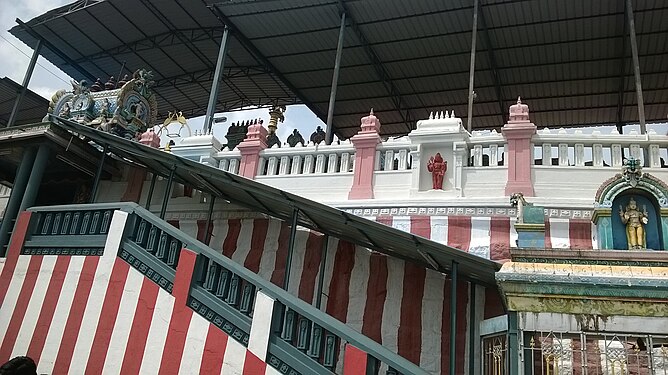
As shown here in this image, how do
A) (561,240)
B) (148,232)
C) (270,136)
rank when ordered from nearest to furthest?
(148,232)
(561,240)
(270,136)

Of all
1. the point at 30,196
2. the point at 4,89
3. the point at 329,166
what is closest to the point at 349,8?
the point at 329,166

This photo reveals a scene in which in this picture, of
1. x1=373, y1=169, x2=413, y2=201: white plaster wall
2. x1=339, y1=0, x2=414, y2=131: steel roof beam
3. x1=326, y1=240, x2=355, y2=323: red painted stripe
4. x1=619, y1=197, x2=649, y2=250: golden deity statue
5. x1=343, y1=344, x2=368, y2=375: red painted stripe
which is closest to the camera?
x1=343, y1=344, x2=368, y2=375: red painted stripe

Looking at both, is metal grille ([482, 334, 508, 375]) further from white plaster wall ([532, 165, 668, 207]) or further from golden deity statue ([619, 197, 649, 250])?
white plaster wall ([532, 165, 668, 207])

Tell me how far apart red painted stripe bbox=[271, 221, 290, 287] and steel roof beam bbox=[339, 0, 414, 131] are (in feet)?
18.8

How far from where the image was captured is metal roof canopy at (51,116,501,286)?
300 inches

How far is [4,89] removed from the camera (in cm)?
1950

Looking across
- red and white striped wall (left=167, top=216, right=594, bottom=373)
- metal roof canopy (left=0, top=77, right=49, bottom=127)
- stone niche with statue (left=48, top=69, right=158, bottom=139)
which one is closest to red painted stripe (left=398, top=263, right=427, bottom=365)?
red and white striped wall (left=167, top=216, right=594, bottom=373)

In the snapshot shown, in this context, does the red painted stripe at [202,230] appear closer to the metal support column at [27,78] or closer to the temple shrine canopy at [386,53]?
the temple shrine canopy at [386,53]

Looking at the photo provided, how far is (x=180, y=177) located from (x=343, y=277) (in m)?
3.44

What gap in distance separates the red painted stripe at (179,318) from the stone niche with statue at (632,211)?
16.2 ft

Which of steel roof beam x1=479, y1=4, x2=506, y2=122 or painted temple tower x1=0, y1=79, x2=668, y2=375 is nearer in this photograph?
painted temple tower x1=0, y1=79, x2=668, y2=375

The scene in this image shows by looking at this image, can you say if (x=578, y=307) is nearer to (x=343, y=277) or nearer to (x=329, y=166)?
(x=343, y=277)

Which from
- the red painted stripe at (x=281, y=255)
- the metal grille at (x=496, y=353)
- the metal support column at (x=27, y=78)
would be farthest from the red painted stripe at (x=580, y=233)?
the metal support column at (x=27, y=78)

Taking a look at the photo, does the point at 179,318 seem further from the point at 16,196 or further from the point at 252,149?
the point at 252,149
